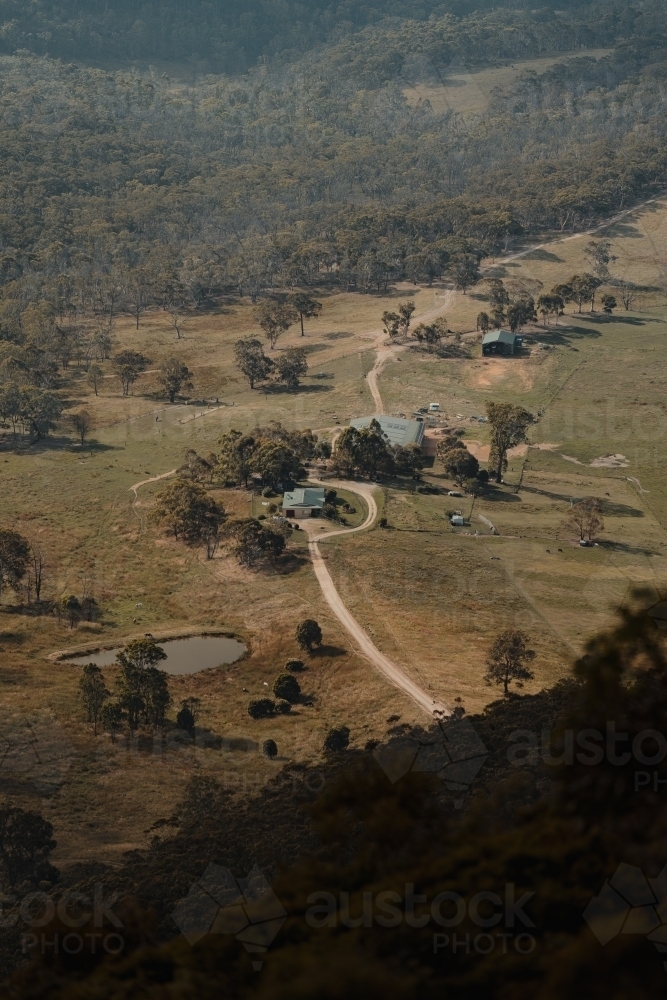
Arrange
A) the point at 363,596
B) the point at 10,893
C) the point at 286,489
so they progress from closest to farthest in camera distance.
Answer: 1. the point at 10,893
2. the point at 363,596
3. the point at 286,489

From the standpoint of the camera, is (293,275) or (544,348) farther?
(293,275)

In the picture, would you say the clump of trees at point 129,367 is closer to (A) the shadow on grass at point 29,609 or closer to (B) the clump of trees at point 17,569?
(B) the clump of trees at point 17,569

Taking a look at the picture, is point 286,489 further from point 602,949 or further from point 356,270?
point 356,270

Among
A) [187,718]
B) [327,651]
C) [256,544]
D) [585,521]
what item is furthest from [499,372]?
[187,718]

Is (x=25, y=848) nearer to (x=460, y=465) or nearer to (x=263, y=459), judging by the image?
(x=263, y=459)

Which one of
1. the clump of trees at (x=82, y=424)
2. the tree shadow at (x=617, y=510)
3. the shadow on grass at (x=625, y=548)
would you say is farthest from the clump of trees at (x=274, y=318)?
the shadow on grass at (x=625, y=548)

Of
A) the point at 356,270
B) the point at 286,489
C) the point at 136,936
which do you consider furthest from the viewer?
the point at 356,270

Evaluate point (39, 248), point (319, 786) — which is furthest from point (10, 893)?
point (39, 248)

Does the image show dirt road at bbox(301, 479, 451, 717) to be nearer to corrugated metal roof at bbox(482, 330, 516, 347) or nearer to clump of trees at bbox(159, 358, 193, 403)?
clump of trees at bbox(159, 358, 193, 403)
